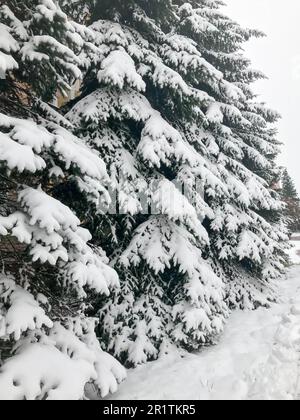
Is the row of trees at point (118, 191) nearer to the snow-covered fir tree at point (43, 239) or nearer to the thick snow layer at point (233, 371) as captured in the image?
the snow-covered fir tree at point (43, 239)

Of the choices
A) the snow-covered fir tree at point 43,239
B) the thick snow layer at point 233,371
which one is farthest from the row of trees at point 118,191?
the thick snow layer at point 233,371

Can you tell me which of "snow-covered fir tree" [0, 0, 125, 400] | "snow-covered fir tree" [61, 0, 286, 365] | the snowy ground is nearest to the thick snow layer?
the snowy ground

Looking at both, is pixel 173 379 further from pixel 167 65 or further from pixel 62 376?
pixel 167 65

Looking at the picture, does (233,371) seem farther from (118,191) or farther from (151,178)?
(151,178)

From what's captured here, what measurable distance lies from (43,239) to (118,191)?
3.19 meters

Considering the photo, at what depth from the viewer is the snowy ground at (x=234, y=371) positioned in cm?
547

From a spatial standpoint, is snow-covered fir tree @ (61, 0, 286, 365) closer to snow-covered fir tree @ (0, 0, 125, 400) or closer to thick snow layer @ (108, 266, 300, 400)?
thick snow layer @ (108, 266, 300, 400)

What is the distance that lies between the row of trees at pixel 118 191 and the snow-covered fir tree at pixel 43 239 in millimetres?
22

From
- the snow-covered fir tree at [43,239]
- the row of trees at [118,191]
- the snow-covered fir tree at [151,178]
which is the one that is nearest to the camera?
the snow-covered fir tree at [43,239]

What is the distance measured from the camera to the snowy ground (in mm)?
5469

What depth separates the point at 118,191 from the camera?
25.8ft

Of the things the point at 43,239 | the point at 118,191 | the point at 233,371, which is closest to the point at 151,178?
the point at 118,191

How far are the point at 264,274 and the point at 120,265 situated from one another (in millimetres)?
5788

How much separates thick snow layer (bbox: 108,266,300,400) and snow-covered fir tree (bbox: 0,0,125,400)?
942mm
